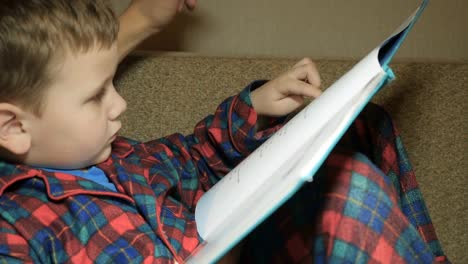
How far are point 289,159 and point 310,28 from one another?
61 centimetres

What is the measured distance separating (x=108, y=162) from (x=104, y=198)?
0.21 ft

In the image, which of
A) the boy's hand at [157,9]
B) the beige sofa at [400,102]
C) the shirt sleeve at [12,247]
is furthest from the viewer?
the beige sofa at [400,102]

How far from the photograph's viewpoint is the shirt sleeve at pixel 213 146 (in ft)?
2.84

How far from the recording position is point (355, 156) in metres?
0.74

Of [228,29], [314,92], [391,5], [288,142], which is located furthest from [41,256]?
[391,5]

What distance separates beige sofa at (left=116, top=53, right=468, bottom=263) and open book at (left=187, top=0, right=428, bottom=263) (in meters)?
0.38

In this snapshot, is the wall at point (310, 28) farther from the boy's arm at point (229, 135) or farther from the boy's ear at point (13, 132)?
the boy's ear at point (13, 132)

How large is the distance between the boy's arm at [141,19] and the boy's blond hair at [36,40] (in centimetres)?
26

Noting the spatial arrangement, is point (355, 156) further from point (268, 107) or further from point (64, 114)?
point (64, 114)

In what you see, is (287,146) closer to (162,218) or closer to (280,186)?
(280,186)

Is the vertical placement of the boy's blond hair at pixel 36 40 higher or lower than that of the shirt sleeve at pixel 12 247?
higher

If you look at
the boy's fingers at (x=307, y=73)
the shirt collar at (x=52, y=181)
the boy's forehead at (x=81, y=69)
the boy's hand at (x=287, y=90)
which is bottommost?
the shirt collar at (x=52, y=181)

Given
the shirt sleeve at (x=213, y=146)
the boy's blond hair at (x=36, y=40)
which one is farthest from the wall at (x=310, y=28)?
the boy's blond hair at (x=36, y=40)

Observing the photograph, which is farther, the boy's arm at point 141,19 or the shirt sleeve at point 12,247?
the boy's arm at point 141,19
